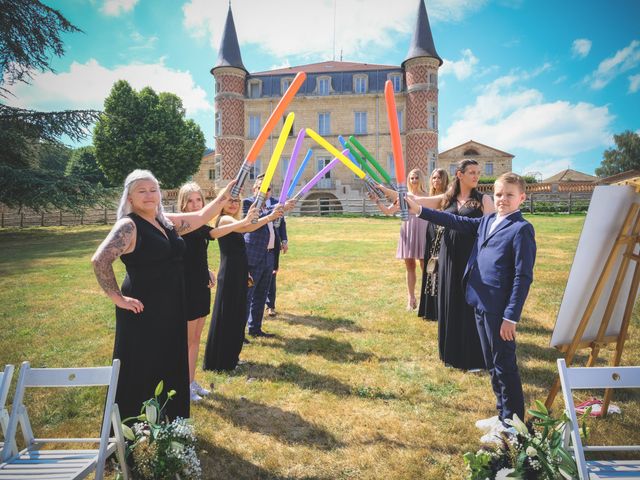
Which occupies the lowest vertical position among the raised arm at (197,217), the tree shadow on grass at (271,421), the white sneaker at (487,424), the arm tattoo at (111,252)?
the tree shadow on grass at (271,421)

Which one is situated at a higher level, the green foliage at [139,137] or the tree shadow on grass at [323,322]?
the green foliage at [139,137]

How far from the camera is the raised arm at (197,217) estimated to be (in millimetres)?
3732

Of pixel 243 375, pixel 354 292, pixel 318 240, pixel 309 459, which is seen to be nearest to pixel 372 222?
pixel 318 240

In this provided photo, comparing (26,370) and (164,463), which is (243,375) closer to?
(164,463)

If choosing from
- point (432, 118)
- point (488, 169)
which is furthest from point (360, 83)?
point (488, 169)

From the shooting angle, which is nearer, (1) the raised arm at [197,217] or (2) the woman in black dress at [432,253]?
(1) the raised arm at [197,217]

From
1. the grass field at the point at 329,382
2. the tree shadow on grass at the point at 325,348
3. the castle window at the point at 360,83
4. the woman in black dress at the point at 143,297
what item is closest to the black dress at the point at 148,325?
the woman in black dress at the point at 143,297

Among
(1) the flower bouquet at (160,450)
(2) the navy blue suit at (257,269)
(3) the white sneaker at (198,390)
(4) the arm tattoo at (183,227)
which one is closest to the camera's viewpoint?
(1) the flower bouquet at (160,450)

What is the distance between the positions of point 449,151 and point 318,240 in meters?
41.5

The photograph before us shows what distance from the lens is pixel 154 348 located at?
3.05 meters

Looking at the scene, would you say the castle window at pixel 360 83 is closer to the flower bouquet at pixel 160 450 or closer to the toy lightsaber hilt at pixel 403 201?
the toy lightsaber hilt at pixel 403 201

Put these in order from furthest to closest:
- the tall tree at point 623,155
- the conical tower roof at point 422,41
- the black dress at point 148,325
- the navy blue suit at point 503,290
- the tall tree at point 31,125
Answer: the tall tree at point 623,155 → the conical tower roof at point 422,41 → the tall tree at point 31,125 → the navy blue suit at point 503,290 → the black dress at point 148,325

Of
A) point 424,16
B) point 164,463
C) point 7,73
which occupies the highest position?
point 424,16

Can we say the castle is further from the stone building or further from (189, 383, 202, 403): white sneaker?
(189, 383, 202, 403): white sneaker
